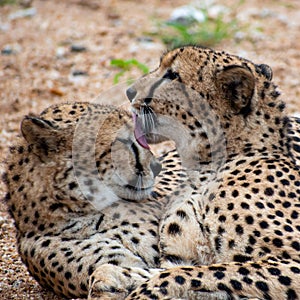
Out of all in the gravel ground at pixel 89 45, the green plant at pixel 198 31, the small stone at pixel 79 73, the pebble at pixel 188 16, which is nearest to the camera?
the gravel ground at pixel 89 45

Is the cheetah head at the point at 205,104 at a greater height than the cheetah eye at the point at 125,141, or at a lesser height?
greater

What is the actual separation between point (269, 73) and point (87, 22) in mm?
3995

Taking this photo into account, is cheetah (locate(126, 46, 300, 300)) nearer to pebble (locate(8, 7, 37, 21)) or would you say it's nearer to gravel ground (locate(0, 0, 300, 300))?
gravel ground (locate(0, 0, 300, 300))

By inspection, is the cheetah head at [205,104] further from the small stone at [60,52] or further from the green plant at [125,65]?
the small stone at [60,52]

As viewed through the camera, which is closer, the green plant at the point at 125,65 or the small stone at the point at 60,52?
the green plant at the point at 125,65

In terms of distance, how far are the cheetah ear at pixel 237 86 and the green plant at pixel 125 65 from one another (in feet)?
7.40

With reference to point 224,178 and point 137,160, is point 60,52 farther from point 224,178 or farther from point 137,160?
point 224,178

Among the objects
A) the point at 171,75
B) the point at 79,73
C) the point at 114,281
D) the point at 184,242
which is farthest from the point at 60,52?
the point at 114,281

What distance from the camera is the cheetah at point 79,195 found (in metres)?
3.52

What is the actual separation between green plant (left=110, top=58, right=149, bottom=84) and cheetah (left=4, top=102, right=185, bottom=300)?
83.0 inches

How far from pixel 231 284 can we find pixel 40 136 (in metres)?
1.21

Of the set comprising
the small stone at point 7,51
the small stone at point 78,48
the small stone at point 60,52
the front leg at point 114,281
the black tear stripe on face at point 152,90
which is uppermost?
the black tear stripe on face at point 152,90

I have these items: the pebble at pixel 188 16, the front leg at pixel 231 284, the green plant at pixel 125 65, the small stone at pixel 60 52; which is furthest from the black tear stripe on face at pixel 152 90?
the pebble at pixel 188 16

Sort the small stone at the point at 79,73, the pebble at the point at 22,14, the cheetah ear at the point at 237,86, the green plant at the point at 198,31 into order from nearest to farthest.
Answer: the cheetah ear at the point at 237,86, the small stone at the point at 79,73, the green plant at the point at 198,31, the pebble at the point at 22,14
